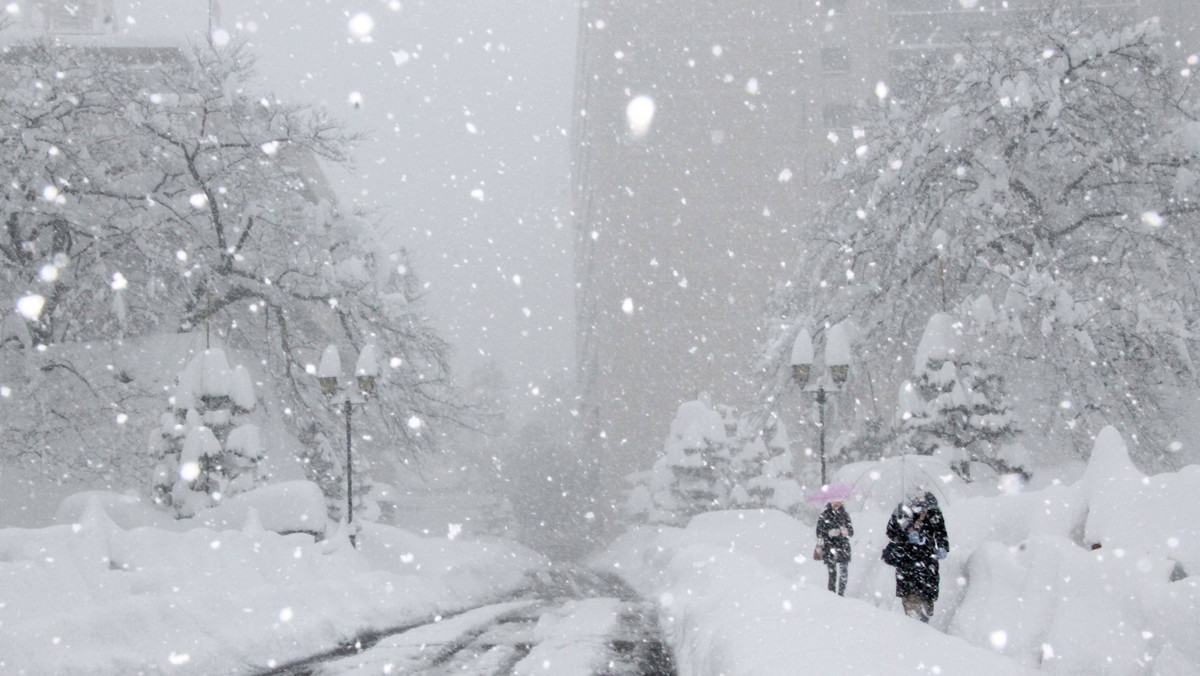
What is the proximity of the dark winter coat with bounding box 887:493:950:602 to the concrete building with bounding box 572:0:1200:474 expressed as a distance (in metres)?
44.0

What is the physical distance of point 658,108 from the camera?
60.3 metres

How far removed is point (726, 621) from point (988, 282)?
578 inches

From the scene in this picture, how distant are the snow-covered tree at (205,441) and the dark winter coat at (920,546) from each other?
11.6 m

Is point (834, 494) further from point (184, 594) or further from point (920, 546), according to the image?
point (184, 594)

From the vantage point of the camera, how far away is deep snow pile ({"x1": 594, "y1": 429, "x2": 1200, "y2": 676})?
5512mm

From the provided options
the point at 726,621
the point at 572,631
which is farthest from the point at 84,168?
the point at 726,621

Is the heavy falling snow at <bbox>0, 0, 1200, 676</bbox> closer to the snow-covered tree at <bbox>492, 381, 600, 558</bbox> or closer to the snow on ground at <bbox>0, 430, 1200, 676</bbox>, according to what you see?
the snow on ground at <bbox>0, 430, 1200, 676</bbox>

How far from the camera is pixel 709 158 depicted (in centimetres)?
5884

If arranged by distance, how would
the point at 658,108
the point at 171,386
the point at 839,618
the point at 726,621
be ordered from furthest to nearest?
the point at 658,108
the point at 171,386
the point at 726,621
the point at 839,618

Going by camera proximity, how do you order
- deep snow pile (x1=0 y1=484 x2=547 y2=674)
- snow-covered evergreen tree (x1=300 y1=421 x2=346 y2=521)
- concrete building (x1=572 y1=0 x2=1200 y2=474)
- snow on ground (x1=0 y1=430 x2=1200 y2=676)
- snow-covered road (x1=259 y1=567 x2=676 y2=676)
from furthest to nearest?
concrete building (x1=572 y1=0 x2=1200 y2=474), snow-covered evergreen tree (x1=300 y1=421 x2=346 y2=521), snow-covered road (x1=259 y1=567 x2=676 y2=676), deep snow pile (x1=0 y1=484 x2=547 y2=674), snow on ground (x1=0 y1=430 x2=1200 y2=676)

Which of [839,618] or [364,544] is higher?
[839,618]

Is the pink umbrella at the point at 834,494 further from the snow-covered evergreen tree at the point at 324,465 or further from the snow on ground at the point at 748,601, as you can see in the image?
the snow-covered evergreen tree at the point at 324,465

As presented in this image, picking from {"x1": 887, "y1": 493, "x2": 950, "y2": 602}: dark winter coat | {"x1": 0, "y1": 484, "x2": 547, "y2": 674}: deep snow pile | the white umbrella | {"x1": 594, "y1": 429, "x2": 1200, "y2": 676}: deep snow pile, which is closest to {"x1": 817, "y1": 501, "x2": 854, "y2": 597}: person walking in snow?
{"x1": 594, "y1": 429, "x2": 1200, "y2": 676}: deep snow pile

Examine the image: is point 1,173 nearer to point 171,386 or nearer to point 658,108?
point 171,386
